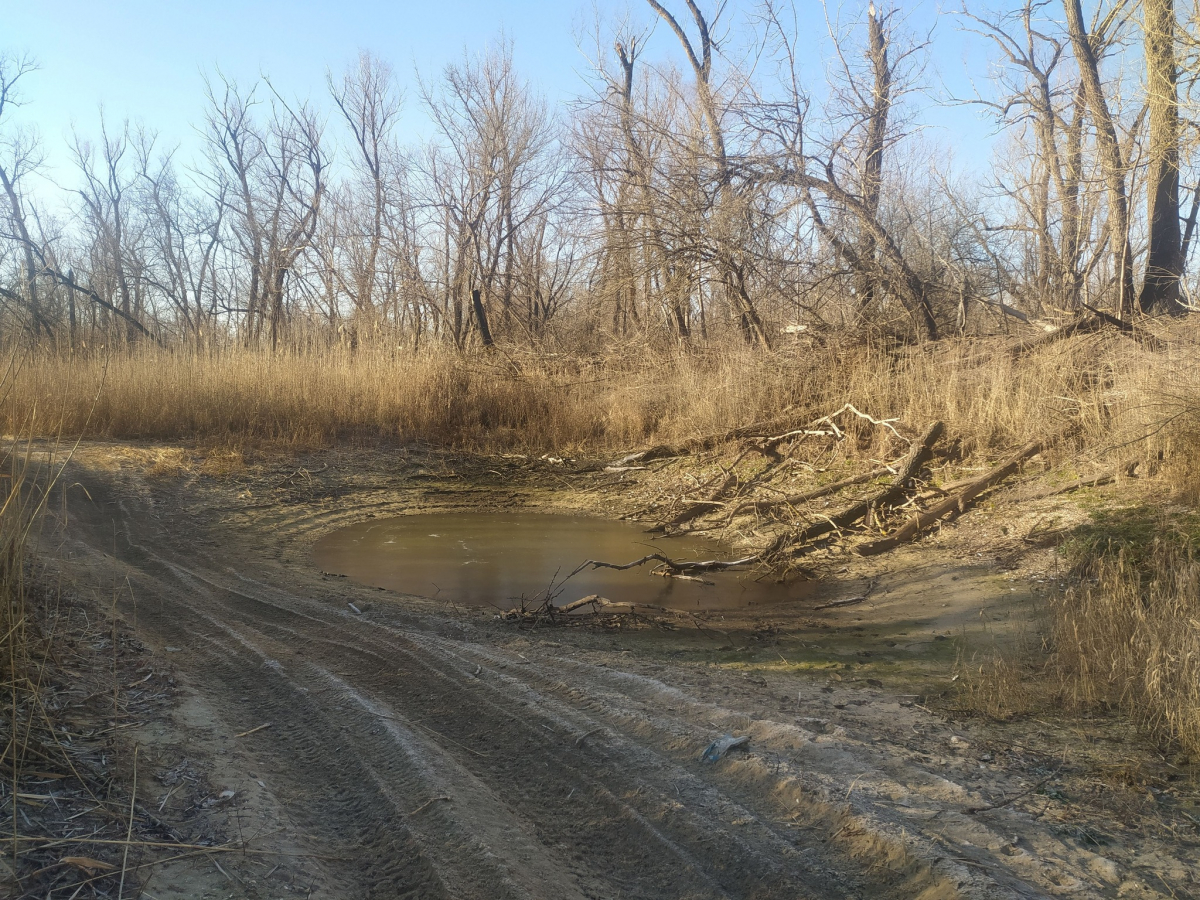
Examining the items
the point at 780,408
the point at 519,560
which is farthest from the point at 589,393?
the point at 519,560

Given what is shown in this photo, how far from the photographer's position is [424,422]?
1466 centimetres

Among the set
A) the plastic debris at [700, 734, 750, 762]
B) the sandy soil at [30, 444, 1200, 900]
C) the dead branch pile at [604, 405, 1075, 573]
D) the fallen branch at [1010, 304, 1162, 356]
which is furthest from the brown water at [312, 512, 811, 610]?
the fallen branch at [1010, 304, 1162, 356]

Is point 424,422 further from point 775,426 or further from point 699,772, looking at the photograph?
point 699,772

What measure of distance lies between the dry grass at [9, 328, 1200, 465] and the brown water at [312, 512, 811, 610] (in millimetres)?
3637

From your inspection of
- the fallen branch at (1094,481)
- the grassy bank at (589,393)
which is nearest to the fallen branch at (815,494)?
the grassy bank at (589,393)

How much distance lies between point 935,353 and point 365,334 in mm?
11812

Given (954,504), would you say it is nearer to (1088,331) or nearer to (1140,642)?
(1088,331)

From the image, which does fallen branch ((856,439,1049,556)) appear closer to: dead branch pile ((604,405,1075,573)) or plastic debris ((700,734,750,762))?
dead branch pile ((604,405,1075,573))

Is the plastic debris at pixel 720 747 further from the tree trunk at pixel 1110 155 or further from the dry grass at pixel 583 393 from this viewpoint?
the tree trunk at pixel 1110 155

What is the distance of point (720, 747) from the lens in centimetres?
347

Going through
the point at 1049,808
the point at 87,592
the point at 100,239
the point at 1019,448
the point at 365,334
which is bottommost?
the point at 1049,808

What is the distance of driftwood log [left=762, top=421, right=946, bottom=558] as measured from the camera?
27.1 feet

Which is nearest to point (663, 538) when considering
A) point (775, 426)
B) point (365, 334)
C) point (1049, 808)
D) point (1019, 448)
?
point (775, 426)

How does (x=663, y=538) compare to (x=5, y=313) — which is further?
(x=5, y=313)
